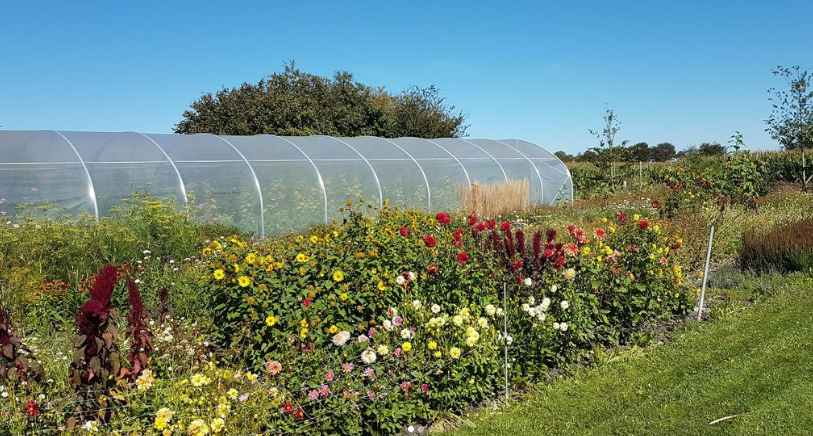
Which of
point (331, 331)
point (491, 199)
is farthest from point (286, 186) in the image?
point (331, 331)

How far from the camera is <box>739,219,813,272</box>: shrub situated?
23.3 ft

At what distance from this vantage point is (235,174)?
11.4 metres

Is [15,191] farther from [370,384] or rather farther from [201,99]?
[201,99]

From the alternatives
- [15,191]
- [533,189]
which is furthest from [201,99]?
[15,191]

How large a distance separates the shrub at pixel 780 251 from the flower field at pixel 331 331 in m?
2.44

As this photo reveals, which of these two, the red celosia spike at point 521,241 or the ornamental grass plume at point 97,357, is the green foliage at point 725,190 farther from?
the ornamental grass plume at point 97,357

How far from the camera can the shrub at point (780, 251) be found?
7115mm

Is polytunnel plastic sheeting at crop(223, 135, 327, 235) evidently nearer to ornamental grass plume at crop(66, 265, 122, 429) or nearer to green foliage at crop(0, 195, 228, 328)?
green foliage at crop(0, 195, 228, 328)

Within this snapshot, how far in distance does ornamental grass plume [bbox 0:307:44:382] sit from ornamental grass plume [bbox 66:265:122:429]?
212mm

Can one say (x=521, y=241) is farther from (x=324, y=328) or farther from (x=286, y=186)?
(x=286, y=186)

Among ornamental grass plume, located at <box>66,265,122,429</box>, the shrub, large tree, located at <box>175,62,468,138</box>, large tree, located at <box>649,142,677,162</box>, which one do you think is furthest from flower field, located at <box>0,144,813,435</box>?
A: large tree, located at <box>649,142,677,162</box>

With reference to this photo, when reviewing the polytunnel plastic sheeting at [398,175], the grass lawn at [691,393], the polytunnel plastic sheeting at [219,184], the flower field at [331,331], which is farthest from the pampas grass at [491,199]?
the grass lawn at [691,393]

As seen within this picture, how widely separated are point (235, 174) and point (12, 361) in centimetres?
869

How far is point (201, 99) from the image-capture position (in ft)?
97.1
